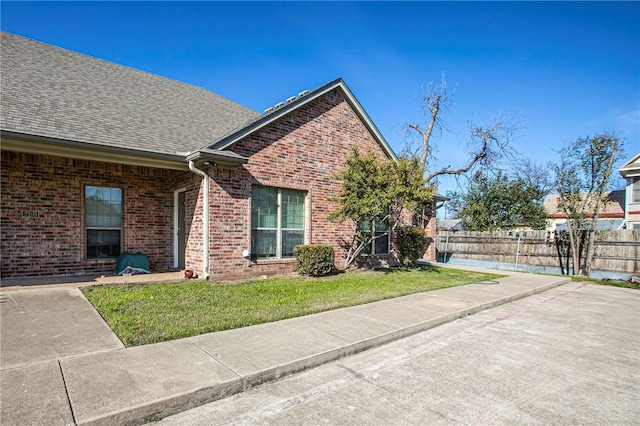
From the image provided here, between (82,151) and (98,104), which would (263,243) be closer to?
(82,151)

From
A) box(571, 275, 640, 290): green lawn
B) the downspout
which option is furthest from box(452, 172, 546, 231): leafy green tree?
the downspout

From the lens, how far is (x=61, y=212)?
8367mm

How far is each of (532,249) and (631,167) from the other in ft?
40.0

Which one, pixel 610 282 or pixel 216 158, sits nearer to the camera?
pixel 216 158

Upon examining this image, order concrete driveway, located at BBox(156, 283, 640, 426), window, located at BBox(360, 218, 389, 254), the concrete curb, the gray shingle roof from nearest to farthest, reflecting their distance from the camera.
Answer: the concrete curb → concrete driveway, located at BBox(156, 283, 640, 426) → the gray shingle roof → window, located at BBox(360, 218, 389, 254)

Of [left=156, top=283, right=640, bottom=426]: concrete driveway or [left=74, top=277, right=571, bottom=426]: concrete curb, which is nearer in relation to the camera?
[left=74, top=277, right=571, bottom=426]: concrete curb

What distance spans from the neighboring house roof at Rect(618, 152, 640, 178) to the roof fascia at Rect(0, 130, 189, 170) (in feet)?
82.3

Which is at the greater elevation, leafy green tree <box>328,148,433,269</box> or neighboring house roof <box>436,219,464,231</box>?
leafy green tree <box>328,148,433,269</box>

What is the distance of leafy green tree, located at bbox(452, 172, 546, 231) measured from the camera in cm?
2345

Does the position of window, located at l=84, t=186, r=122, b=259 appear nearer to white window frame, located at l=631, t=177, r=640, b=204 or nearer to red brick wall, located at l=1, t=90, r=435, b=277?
red brick wall, located at l=1, t=90, r=435, b=277

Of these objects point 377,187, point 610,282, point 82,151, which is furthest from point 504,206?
point 82,151

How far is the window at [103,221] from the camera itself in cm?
883

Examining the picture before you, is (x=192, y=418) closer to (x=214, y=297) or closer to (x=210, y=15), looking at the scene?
(x=214, y=297)

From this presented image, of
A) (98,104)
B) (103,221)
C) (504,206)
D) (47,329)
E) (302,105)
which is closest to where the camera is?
(47,329)
